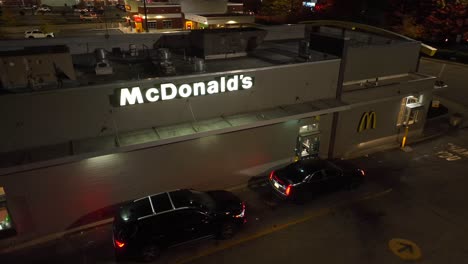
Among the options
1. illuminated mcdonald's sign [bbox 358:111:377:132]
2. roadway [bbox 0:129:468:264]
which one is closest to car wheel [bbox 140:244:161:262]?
roadway [bbox 0:129:468:264]

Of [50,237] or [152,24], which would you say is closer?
[50,237]

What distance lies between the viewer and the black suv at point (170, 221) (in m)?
10.1

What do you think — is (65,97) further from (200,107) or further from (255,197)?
(255,197)

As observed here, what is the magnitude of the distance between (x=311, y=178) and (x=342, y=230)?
7.68 feet

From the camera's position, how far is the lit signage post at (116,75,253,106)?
36.7 feet

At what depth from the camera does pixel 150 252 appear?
10.3 metres

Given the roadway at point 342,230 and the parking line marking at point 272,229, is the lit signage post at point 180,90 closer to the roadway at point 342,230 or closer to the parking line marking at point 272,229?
the roadway at point 342,230

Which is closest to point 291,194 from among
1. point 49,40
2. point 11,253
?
point 11,253

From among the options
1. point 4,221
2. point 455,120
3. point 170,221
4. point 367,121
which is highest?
point 367,121

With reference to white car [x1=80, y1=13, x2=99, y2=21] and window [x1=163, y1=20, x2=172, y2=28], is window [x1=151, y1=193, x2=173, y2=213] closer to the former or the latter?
window [x1=163, y1=20, x2=172, y2=28]

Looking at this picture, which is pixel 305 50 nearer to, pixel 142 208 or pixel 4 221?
pixel 142 208

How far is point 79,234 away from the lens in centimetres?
1177

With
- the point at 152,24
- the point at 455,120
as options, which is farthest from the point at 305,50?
the point at 152,24

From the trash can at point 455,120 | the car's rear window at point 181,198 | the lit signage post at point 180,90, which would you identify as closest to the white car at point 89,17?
the lit signage post at point 180,90
